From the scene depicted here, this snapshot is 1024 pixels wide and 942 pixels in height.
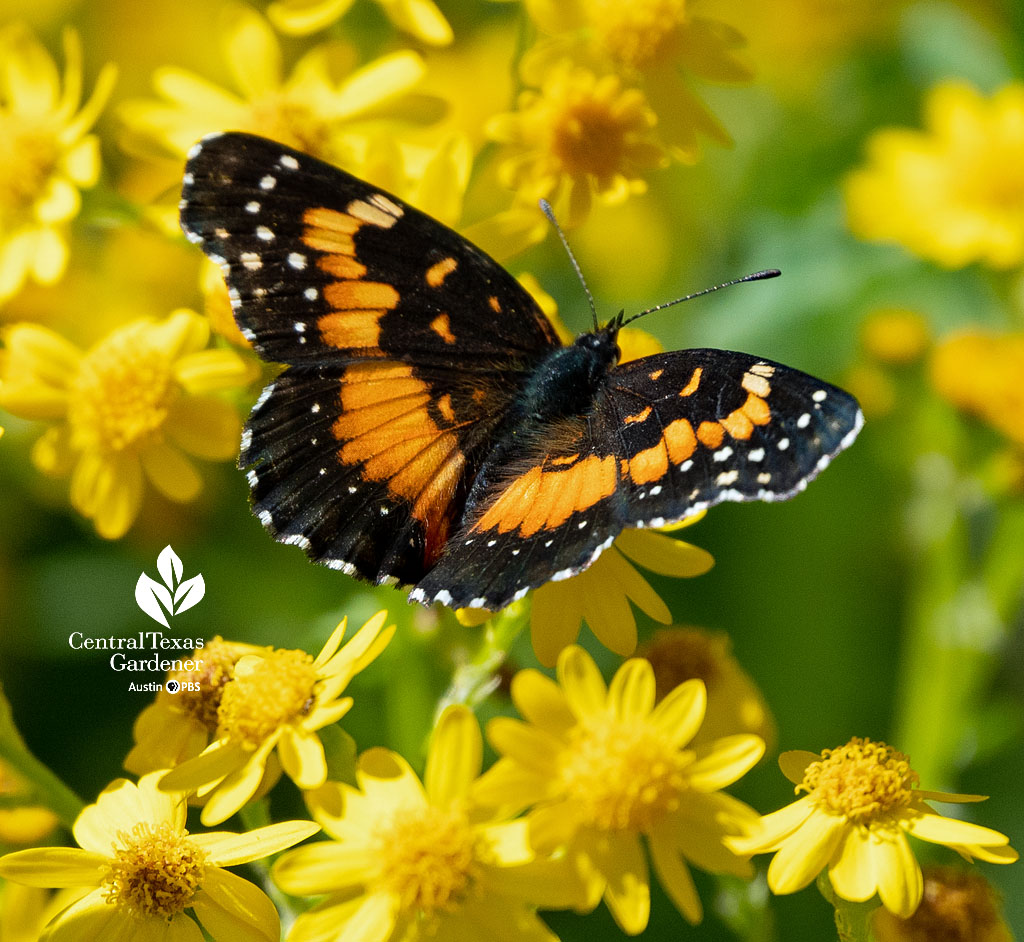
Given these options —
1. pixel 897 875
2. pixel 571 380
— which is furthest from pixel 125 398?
pixel 897 875

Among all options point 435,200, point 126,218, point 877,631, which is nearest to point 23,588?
point 126,218

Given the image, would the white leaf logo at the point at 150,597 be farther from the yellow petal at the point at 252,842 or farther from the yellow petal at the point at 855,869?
the yellow petal at the point at 855,869

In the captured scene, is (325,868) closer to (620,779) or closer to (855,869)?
(620,779)

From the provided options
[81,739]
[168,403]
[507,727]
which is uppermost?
[168,403]

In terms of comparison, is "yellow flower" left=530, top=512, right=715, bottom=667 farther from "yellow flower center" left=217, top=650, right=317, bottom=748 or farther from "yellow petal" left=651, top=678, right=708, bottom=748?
"yellow flower center" left=217, top=650, right=317, bottom=748

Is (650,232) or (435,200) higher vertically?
(435,200)

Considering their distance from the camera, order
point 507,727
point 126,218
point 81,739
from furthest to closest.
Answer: point 81,739
point 126,218
point 507,727

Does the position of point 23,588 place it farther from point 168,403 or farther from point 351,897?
point 351,897

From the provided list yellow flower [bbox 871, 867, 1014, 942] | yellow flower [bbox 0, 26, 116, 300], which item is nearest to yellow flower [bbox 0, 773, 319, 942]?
yellow flower [bbox 871, 867, 1014, 942]
